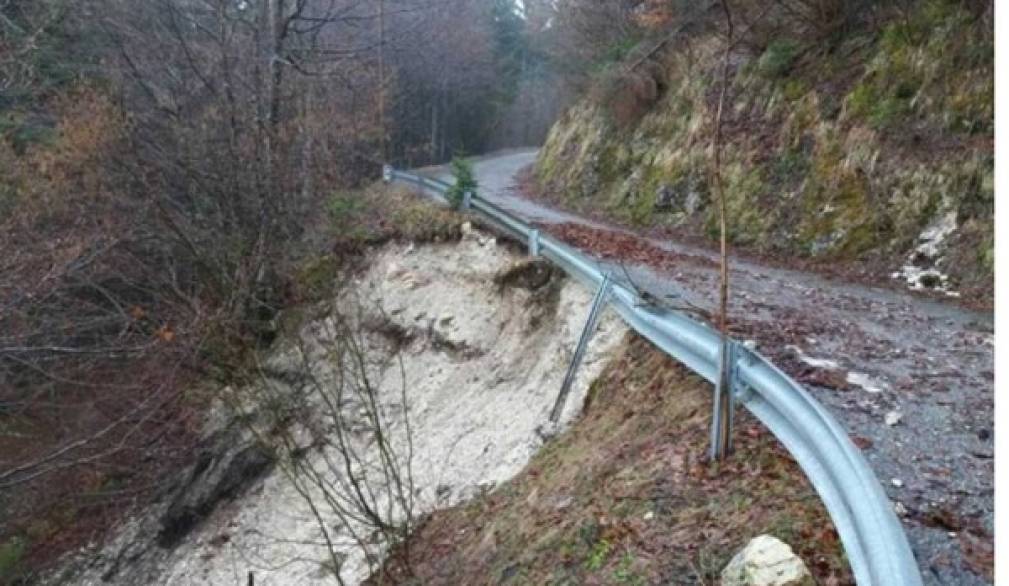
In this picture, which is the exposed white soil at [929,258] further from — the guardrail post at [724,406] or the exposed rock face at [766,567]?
the exposed rock face at [766,567]

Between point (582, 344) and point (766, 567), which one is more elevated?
point (766, 567)

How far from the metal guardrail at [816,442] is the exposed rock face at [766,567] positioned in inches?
9.0

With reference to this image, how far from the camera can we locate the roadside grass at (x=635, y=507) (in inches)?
128

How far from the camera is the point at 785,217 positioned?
11930 millimetres

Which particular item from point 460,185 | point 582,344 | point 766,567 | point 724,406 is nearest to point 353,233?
point 460,185

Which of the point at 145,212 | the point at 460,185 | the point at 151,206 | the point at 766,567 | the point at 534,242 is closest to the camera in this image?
the point at 766,567

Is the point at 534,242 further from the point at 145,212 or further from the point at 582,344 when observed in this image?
the point at 145,212

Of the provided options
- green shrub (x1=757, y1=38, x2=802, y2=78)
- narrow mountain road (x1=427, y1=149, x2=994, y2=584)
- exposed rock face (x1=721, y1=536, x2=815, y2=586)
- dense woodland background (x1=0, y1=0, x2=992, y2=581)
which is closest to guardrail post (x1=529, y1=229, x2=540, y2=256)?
narrow mountain road (x1=427, y1=149, x2=994, y2=584)

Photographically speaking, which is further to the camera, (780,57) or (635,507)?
(780,57)

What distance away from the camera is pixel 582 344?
7.00 m

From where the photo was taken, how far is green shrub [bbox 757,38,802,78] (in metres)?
14.0

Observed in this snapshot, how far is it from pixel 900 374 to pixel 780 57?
36.3ft

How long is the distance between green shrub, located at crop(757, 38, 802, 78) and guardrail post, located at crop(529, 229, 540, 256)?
7848 millimetres

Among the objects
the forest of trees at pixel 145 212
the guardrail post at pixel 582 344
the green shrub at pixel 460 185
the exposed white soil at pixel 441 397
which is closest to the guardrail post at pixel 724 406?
the exposed white soil at pixel 441 397
